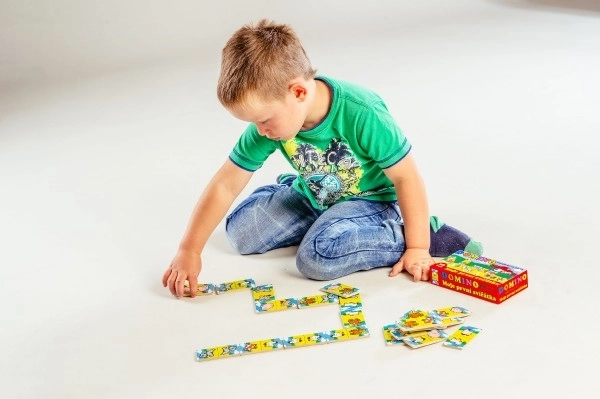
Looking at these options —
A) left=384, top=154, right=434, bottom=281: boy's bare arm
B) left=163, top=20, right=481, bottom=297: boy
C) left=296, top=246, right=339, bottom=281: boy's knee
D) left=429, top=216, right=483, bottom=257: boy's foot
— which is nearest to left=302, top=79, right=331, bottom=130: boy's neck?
left=163, top=20, right=481, bottom=297: boy

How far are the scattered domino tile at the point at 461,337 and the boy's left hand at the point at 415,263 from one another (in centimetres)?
28

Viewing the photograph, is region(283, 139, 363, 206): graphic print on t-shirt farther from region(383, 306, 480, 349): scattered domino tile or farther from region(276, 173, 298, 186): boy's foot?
region(383, 306, 480, 349): scattered domino tile

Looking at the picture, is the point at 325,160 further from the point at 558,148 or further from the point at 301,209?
the point at 558,148

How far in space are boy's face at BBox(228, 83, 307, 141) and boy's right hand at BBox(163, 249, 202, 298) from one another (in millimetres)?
405

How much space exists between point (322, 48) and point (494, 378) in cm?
329

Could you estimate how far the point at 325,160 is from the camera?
2529mm

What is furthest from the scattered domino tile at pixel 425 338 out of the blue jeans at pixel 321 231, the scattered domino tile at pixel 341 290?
the blue jeans at pixel 321 231

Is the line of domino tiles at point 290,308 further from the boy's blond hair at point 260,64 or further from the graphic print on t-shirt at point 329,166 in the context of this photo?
the boy's blond hair at point 260,64

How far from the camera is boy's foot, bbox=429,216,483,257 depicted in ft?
8.34

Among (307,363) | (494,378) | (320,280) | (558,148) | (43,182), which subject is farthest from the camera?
(43,182)

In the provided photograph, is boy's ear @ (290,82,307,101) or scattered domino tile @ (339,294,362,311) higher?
boy's ear @ (290,82,307,101)

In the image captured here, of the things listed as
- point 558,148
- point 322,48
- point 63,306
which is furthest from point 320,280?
point 322,48

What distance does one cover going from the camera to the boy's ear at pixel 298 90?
231cm

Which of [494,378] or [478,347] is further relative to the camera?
[478,347]
